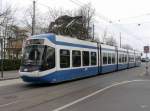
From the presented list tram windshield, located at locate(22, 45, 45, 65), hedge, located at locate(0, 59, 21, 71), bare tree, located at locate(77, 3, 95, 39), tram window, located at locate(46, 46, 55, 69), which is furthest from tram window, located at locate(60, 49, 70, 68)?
bare tree, located at locate(77, 3, 95, 39)

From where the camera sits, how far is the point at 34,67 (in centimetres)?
1944

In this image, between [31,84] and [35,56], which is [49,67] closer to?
[35,56]

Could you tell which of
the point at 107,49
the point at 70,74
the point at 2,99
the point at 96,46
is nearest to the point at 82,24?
the point at 107,49

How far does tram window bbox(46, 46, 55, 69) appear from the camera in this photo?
19875mm

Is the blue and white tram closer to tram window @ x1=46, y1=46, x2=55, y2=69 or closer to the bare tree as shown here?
tram window @ x1=46, y1=46, x2=55, y2=69

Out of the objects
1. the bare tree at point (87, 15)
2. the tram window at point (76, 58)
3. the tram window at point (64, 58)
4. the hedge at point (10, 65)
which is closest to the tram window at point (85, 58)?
the tram window at point (76, 58)

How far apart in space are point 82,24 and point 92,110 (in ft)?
165

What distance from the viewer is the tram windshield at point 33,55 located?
64.2ft

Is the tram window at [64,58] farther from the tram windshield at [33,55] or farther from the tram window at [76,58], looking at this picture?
the tram windshield at [33,55]

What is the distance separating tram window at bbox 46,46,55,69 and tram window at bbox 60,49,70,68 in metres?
1.09

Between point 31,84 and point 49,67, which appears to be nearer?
point 49,67

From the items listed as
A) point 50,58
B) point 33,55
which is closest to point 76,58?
point 50,58

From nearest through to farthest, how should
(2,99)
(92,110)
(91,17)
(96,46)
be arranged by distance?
(92,110) → (2,99) → (96,46) → (91,17)

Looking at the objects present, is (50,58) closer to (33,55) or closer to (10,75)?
(33,55)
